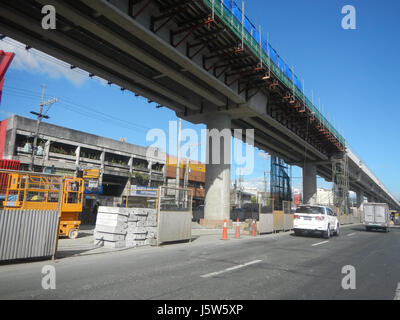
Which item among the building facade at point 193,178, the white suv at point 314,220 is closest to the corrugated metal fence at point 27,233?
the white suv at point 314,220

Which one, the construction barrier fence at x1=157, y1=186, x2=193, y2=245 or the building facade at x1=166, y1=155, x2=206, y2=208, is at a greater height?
the building facade at x1=166, y1=155, x2=206, y2=208

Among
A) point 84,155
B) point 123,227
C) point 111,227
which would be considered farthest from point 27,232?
point 84,155

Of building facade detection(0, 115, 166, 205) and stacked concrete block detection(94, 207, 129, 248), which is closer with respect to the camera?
stacked concrete block detection(94, 207, 129, 248)

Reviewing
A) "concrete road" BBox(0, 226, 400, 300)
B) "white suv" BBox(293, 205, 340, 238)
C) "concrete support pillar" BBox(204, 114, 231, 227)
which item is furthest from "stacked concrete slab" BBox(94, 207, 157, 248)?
"concrete support pillar" BBox(204, 114, 231, 227)

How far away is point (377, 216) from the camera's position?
2703 cm

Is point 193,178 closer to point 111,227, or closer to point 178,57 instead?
point 178,57

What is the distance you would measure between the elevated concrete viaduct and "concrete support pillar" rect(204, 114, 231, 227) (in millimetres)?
81

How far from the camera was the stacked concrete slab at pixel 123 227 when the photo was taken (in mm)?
10945

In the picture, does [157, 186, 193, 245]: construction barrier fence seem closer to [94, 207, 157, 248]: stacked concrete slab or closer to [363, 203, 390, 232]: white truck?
[94, 207, 157, 248]: stacked concrete slab

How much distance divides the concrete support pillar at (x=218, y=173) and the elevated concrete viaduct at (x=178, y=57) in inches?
3.2

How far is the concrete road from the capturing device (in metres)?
5.25

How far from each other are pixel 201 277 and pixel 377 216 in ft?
87.0
